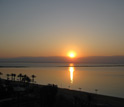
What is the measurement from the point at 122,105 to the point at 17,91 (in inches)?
488

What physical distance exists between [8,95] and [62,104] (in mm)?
7638

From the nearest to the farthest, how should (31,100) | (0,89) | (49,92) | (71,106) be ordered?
1. (49,92)
2. (71,106)
3. (31,100)
4. (0,89)

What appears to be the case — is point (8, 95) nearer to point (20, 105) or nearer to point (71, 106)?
point (20, 105)

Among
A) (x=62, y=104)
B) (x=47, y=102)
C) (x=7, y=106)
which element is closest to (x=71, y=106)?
(x=62, y=104)

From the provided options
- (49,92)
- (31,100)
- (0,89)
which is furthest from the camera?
(0,89)

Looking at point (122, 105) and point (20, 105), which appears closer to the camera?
point (20, 105)

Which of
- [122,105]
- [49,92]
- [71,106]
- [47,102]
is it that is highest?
[49,92]

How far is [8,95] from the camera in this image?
17.2m

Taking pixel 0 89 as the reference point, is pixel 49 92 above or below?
above

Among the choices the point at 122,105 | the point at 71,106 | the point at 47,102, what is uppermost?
the point at 47,102

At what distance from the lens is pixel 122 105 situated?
1838cm

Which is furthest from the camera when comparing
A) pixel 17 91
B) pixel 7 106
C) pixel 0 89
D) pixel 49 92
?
pixel 0 89

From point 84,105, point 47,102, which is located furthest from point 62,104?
point 47,102

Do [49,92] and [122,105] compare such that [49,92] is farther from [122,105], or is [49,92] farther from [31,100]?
[122,105]
